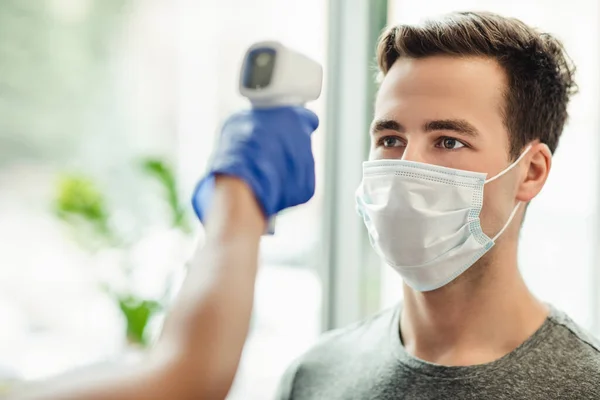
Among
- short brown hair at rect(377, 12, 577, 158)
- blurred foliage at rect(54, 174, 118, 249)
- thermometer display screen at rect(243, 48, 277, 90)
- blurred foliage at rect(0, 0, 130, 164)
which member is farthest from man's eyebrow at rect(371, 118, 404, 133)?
blurred foliage at rect(0, 0, 130, 164)

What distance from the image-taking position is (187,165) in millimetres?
2484

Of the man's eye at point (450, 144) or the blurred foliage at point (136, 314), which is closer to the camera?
the man's eye at point (450, 144)

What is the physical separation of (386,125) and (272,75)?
21.6 inches

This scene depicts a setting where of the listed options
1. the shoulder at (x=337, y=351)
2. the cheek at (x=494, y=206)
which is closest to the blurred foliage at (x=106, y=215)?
the shoulder at (x=337, y=351)

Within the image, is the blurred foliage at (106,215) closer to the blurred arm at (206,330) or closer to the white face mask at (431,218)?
the white face mask at (431,218)

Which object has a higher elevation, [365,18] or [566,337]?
[365,18]

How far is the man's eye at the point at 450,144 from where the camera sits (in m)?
1.27

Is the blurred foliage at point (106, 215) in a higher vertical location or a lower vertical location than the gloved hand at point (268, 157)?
lower

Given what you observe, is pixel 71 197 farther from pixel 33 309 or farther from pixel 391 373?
pixel 391 373

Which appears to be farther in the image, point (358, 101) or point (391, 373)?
point (358, 101)

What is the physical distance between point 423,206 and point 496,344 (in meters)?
0.31

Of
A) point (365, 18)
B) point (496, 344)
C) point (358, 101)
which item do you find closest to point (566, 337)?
point (496, 344)

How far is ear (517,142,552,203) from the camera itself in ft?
4.34

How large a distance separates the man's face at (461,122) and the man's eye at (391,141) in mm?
26
